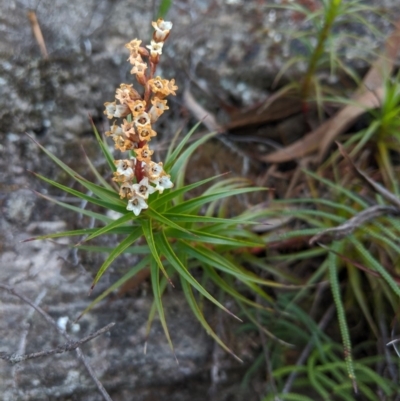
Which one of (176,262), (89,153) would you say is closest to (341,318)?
(176,262)

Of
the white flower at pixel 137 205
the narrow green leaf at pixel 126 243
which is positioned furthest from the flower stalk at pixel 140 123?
the narrow green leaf at pixel 126 243

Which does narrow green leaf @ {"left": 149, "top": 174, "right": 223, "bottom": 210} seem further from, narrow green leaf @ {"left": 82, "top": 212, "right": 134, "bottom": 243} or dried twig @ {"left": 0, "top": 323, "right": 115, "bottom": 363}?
dried twig @ {"left": 0, "top": 323, "right": 115, "bottom": 363}

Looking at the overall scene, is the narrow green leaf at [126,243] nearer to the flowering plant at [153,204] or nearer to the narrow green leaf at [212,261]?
the flowering plant at [153,204]

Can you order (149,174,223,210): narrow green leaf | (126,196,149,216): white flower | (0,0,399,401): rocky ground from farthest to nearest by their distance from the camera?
(0,0,399,401): rocky ground < (149,174,223,210): narrow green leaf < (126,196,149,216): white flower

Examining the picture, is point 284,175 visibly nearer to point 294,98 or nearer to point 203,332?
point 294,98

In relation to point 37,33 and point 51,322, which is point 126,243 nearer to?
point 51,322

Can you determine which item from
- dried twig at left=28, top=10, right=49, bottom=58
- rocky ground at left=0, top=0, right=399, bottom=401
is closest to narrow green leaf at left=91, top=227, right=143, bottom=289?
rocky ground at left=0, top=0, right=399, bottom=401

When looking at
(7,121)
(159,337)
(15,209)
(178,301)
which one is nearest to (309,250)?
(178,301)
